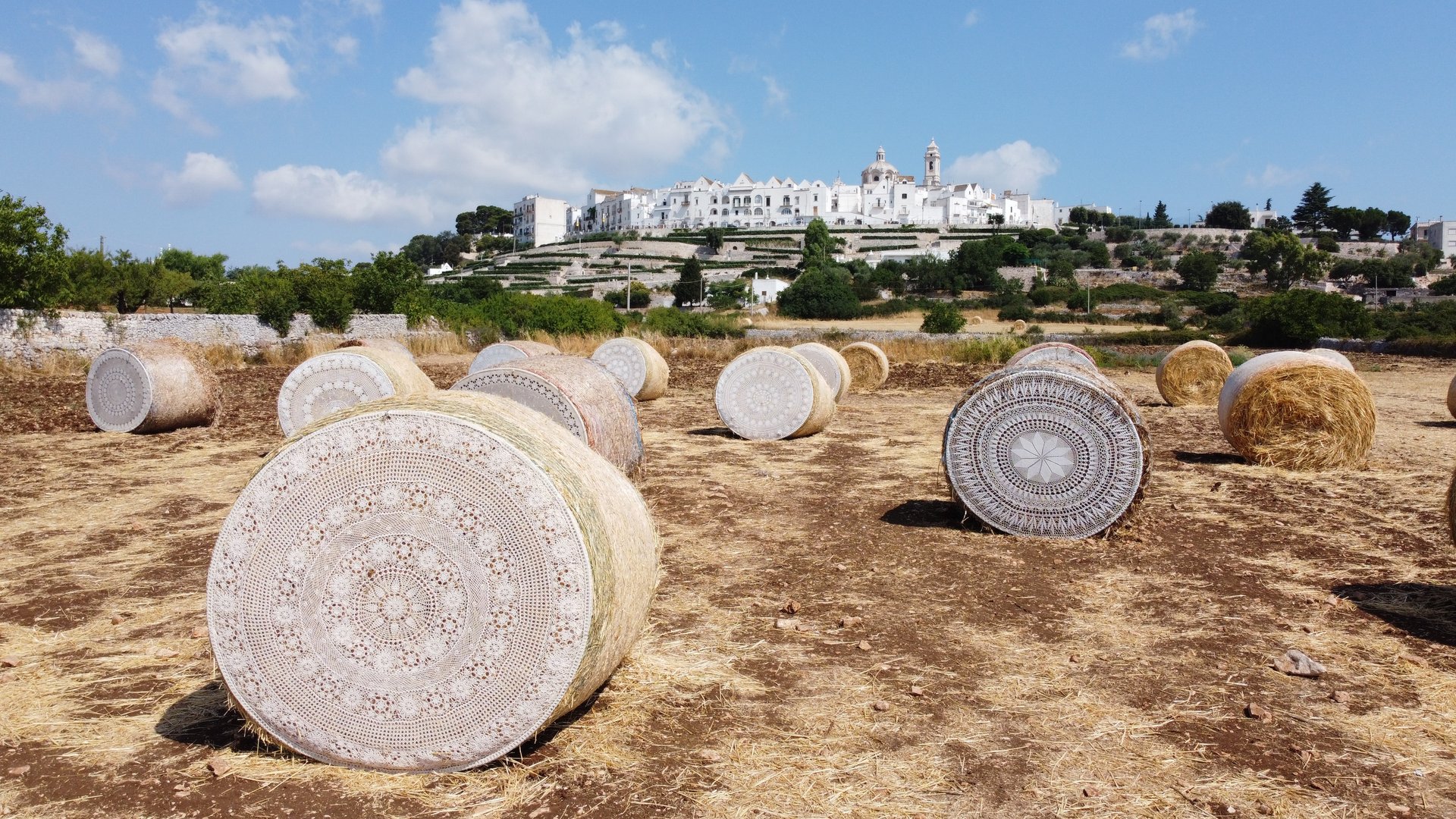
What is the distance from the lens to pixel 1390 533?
26.2ft

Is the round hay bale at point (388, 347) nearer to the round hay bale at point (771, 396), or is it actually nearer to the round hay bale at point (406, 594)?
the round hay bale at point (771, 396)

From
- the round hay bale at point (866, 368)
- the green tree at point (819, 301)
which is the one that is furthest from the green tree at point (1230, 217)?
the round hay bale at point (866, 368)

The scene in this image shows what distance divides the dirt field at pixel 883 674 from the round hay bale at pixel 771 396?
4388 mm

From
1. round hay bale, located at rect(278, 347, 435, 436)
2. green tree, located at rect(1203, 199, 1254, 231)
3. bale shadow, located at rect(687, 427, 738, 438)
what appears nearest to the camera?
round hay bale, located at rect(278, 347, 435, 436)

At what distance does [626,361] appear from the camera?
19812 millimetres

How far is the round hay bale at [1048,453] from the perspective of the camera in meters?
7.68

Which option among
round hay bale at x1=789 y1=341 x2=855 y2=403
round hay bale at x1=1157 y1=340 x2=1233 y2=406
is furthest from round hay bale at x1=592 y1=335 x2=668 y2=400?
round hay bale at x1=1157 y1=340 x2=1233 y2=406

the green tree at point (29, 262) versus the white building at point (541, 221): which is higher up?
the white building at point (541, 221)

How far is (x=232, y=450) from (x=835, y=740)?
11.6 metres

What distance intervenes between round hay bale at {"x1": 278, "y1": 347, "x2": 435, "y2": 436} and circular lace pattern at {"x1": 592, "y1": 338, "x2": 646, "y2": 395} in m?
7.85

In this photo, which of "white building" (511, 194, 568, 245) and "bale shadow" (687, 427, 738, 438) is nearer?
"bale shadow" (687, 427, 738, 438)

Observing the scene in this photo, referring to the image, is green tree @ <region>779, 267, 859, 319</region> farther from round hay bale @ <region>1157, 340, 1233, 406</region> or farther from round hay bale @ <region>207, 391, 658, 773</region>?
round hay bale @ <region>207, 391, 658, 773</region>

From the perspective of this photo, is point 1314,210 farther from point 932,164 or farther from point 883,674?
point 883,674

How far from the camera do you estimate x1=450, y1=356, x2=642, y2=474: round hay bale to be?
28.5 feet
